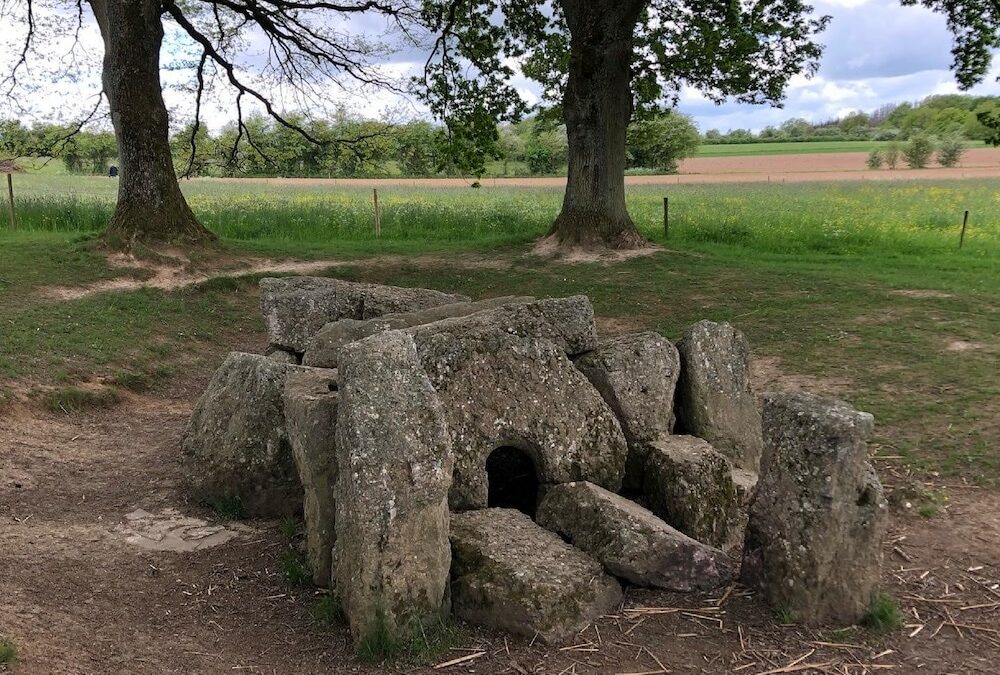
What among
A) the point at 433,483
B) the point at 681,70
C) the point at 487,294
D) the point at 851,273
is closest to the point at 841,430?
the point at 433,483

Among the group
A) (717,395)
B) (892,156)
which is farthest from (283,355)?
(892,156)

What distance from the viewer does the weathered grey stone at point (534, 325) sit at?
613cm

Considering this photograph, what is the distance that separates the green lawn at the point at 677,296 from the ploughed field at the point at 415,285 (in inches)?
2.2

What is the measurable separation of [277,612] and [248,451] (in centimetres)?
187

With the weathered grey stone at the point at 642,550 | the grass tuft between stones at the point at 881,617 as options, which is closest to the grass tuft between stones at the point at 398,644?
the weathered grey stone at the point at 642,550

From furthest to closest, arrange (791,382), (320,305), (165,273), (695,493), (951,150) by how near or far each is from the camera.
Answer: (951,150) → (165,273) → (791,382) → (320,305) → (695,493)

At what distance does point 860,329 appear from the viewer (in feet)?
37.9

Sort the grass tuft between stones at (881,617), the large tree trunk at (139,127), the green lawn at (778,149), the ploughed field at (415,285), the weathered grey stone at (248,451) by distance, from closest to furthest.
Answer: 1. the ploughed field at (415,285)
2. the grass tuft between stones at (881,617)
3. the weathered grey stone at (248,451)
4. the large tree trunk at (139,127)
5. the green lawn at (778,149)

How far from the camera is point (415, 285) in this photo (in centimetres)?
1541

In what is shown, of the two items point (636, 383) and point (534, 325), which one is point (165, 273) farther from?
point (636, 383)

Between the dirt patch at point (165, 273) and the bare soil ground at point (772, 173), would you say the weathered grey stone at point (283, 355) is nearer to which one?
the dirt patch at point (165, 273)

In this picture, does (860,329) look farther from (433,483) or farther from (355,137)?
(355,137)

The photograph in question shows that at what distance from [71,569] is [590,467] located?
12.1 feet

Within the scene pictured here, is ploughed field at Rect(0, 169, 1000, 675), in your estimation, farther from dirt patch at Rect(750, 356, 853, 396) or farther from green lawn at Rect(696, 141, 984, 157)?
green lawn at Rect(696, 141, 984, 157)
